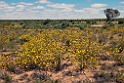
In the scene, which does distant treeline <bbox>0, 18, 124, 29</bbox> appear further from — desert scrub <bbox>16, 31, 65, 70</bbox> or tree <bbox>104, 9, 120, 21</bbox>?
tree <bbox>104, 9, 120, 21</bbox>

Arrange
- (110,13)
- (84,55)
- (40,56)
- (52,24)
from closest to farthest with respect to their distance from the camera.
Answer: (40,56) → (84,55) → (52,24) → (110,13)

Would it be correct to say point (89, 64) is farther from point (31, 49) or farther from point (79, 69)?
point (31, 49)

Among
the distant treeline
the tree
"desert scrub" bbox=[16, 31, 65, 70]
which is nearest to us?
"desert scrub" bbox=[16, 31, 65, 70]

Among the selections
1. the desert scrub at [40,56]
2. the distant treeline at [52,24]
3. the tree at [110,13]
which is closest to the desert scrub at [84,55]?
the desert scrub at [40,56]

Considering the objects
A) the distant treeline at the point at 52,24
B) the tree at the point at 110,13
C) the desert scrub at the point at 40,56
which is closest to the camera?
the desert scrub at the point at 40,56

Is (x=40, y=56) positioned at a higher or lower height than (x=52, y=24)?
higher

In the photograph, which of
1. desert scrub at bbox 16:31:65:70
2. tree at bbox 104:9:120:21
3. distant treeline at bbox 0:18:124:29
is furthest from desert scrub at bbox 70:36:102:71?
tree at bbox 104:9:120:21

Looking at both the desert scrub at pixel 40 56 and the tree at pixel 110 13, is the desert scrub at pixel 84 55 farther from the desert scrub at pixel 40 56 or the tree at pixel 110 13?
the tree at pixel 110 13

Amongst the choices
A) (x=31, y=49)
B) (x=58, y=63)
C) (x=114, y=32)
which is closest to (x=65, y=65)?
(x=58, y=63)

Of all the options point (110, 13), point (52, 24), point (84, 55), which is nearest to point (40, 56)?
point (84, 55)

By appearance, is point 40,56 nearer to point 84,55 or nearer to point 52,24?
point 84,55

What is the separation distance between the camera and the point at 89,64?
784 centimetres

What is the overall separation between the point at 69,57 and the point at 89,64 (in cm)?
145

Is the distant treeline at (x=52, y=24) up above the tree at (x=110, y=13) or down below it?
below
